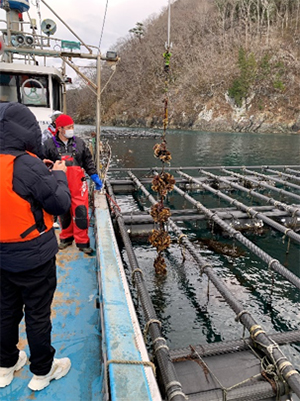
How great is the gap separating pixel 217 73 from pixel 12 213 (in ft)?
278

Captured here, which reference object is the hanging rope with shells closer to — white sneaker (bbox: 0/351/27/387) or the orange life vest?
the orange life vest

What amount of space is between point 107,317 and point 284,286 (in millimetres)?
6040

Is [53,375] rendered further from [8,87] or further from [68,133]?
[8,87]

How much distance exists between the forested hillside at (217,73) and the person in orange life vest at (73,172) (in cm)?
5198

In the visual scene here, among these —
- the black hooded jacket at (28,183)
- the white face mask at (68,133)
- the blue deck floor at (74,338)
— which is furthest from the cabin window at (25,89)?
the black hooded jacket at (28,183)

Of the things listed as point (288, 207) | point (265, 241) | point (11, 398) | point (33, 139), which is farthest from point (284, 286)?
point (33, 139)

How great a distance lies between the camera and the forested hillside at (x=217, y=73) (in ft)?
228

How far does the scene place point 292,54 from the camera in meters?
76.0

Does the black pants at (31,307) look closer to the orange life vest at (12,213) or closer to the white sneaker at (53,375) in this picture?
the white sneaker at (53,375)

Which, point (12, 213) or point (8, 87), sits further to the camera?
point (8, 87)

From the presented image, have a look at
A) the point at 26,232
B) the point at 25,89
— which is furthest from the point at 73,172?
the point at 25,89

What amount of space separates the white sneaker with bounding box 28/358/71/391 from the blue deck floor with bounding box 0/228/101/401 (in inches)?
2.1

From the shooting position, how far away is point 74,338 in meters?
3.51

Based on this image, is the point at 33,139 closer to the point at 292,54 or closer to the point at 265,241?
the point at 265,241
